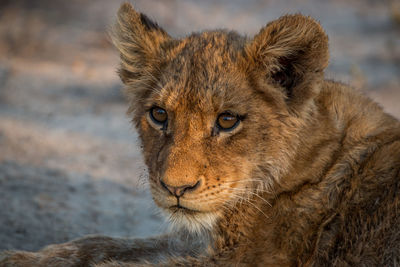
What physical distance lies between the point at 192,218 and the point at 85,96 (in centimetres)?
536

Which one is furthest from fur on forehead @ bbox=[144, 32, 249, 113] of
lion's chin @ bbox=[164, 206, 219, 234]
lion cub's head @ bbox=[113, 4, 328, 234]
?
lion's chin @ bbox=[164, 206, 219, 234]

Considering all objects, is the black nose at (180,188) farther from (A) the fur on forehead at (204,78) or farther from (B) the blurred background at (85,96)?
(B) the blurred background at (85,96)

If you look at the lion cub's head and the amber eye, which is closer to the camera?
the lion cub's head

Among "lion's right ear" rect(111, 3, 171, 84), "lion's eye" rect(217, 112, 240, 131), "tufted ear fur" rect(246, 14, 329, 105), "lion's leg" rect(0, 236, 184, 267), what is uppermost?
"lion's right ear" rect(111, 3, 171, 84)

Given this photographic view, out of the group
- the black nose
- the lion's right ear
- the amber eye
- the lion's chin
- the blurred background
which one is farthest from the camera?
the blurred background

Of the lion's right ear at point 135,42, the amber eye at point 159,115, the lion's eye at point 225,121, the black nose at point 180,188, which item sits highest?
the lion's right ear at point 135,42

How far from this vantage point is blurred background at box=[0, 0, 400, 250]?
4914mm

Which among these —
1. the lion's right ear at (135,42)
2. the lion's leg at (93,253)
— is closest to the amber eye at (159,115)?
the lion's right ear at (135,42)

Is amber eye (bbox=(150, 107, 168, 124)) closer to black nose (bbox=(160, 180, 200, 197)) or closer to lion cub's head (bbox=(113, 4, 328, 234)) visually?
lion cub's head (bbox=(113, 4, 328, 234))

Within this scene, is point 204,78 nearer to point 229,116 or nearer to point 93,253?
Result: point 229,116

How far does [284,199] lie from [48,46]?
745cm

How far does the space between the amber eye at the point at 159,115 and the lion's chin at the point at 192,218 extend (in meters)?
0.59

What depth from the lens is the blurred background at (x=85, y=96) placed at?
4914mm

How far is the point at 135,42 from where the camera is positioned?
3.74 m
